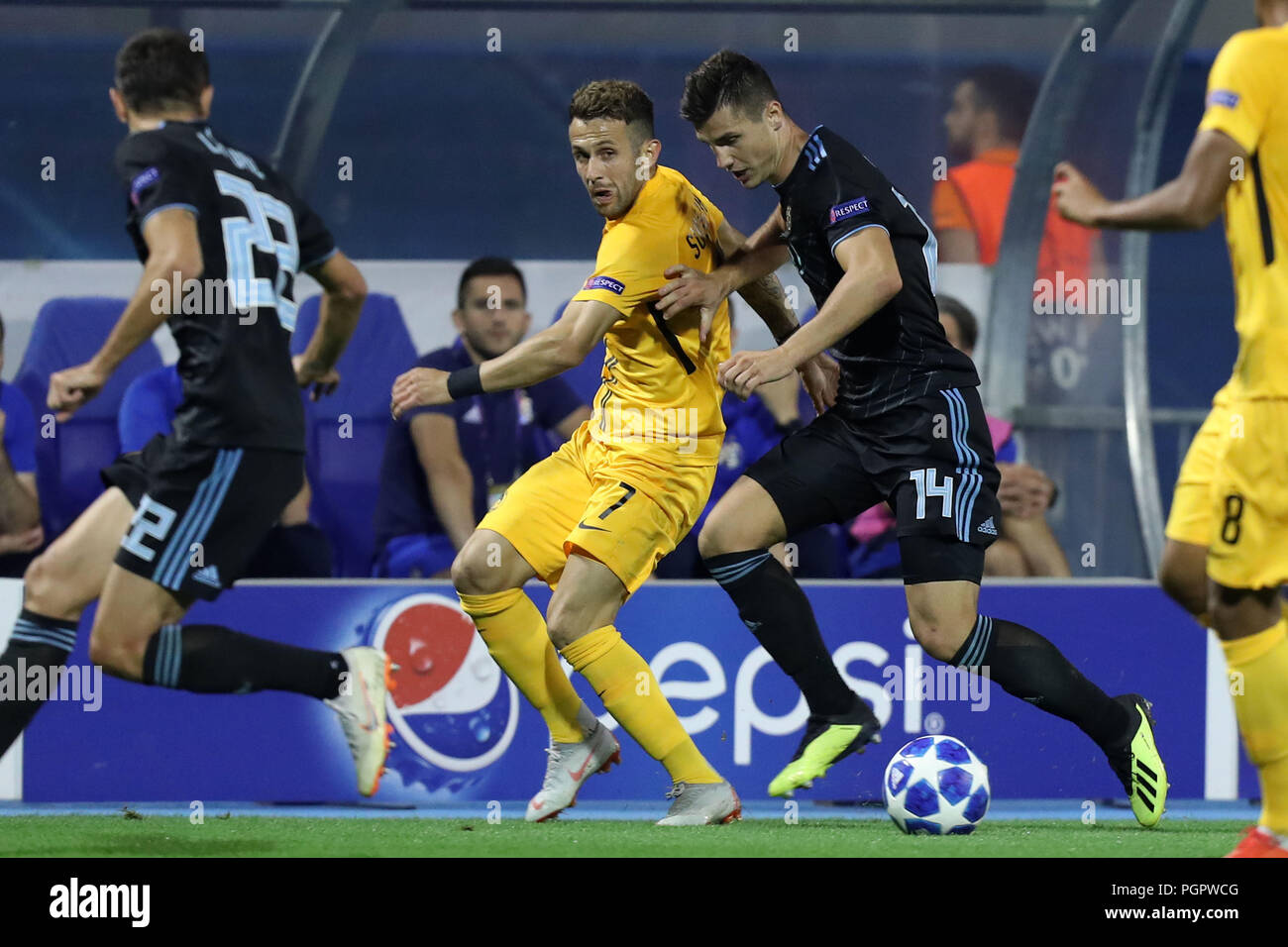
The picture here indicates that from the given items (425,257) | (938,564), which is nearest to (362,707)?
(938,564)

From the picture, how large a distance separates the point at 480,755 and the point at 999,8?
3.55m

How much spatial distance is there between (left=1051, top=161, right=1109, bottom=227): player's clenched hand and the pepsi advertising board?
7.78 feet

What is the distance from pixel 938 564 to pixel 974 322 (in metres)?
2.20

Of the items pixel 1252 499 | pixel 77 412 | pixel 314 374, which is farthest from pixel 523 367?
pixel 77 412

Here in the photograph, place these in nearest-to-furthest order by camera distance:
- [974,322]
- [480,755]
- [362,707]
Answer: [362,707], [480,755], [974,322]

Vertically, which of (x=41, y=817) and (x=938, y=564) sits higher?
(x=938, y=564)

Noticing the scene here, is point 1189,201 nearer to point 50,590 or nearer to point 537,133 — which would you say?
point 50,590

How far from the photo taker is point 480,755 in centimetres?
564

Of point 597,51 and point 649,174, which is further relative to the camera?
point 597,51

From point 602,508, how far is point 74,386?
1.32m

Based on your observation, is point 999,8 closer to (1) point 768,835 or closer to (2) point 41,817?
(1) point 768,835

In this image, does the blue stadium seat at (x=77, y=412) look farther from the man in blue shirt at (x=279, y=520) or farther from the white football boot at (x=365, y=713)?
the white football boot at (x=365, y=713)

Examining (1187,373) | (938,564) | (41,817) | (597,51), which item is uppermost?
(597,51)

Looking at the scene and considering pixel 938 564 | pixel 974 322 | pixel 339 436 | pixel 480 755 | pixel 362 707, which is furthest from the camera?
pixel 339 436
